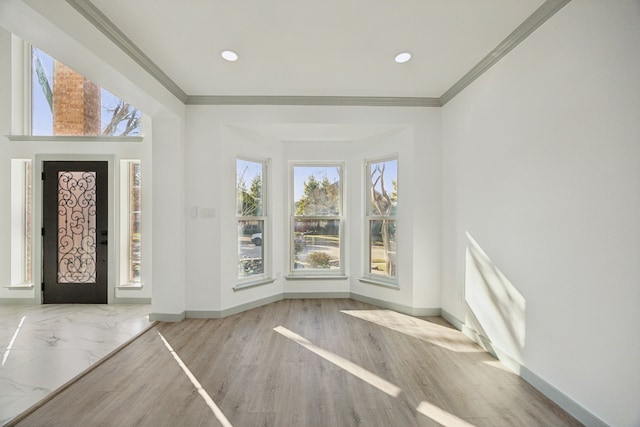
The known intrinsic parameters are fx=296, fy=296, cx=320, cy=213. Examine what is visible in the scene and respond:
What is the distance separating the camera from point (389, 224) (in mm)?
4086

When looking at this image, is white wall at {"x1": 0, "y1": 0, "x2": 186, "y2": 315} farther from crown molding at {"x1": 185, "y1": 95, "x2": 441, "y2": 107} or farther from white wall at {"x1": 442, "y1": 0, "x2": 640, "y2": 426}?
white wall at {"x1": 442, "y1": 0, "x2": 640, "y2": 426}

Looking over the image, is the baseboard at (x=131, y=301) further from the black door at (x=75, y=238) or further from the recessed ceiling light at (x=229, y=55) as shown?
the recessed ceiling light at (x=229, y=55)

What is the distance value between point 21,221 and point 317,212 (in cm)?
420

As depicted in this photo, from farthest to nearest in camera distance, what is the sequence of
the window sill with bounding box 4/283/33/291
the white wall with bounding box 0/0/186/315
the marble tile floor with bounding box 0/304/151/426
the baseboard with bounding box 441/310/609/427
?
the window sill with bounding box 4/283/33/291, the marble tile floor with bounding box 0/304/151/426, the white wall with bounding box 0/0/186/315, the baseboard with bounding box 441/310/609/427

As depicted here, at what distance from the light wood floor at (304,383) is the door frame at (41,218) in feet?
4.93

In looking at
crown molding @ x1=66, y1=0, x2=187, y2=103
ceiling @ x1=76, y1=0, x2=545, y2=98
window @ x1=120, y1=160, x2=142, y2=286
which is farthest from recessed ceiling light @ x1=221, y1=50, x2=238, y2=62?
window @ x1=120, y1=160, x2=142, y2=286

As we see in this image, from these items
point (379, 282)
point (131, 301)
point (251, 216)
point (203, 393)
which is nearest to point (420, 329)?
point (379, 282)

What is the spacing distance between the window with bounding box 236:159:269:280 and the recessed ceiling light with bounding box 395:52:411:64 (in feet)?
7.46

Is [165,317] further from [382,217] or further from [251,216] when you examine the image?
[382,217]

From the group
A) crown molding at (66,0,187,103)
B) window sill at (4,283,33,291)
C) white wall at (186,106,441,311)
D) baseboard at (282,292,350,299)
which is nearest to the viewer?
crown molding at (66,0,187,103)

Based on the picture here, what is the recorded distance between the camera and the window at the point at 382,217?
4.03 metres

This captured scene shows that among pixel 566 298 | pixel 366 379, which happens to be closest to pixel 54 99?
pixel 366 379

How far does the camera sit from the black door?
418cm

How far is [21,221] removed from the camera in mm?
4195
